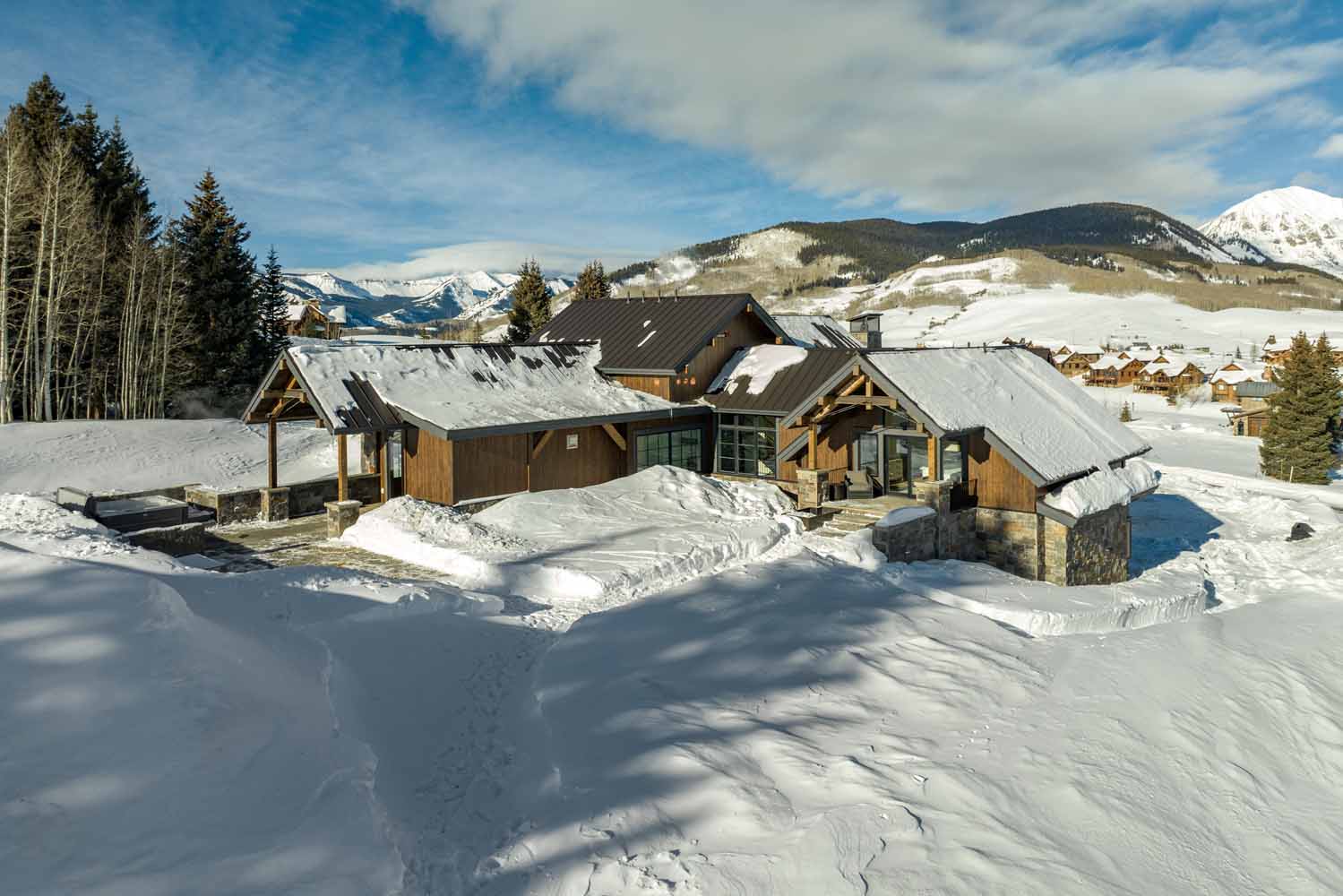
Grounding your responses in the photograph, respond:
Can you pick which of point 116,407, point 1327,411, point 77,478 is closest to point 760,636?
point 77,478

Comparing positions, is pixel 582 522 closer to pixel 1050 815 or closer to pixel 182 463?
pixel 1050 815

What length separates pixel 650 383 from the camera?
22.9 metres

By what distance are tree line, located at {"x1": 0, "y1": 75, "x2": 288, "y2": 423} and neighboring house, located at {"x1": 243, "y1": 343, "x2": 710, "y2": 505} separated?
14004 millimetres

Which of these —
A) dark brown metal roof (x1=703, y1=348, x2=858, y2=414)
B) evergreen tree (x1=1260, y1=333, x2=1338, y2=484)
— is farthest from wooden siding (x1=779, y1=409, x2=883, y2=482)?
evergreen tree (x1=1260, y1=333, x2=1338, y2=484)

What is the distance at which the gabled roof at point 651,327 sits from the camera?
23.0m

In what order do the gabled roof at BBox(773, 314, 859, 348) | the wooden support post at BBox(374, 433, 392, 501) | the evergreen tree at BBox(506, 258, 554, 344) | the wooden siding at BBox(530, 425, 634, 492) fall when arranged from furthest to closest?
the evergreen tree at BBox(506, 258, 554, 344), the gabled roof at BBox(773, 314, 859, 348), the wooden siding at BBox(530, 425, 634, 492), the wooden support post at BBox(374, 433, 392, 501)

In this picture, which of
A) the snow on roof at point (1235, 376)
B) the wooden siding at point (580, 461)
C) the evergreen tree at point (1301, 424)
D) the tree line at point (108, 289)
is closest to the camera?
the wooden siding at point (580, 461)

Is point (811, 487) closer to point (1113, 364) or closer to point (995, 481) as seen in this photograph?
point (995, 481)

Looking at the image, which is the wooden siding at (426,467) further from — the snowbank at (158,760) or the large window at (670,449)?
the snowbank at (158,760)

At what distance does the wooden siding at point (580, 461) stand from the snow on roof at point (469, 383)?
0.81 m

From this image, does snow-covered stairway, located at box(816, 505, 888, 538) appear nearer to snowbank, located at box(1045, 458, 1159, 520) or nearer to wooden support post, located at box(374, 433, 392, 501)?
snowbank, located at box(1045, 458, 1159, 520)

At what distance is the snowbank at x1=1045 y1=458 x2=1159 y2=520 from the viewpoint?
16438 mm

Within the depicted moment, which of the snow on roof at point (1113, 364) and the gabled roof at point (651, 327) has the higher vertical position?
the snow on roof at point (1113, 364)

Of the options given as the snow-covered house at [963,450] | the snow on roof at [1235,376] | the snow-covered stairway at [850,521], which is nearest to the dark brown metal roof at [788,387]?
the snow-covered house at [963,450]
